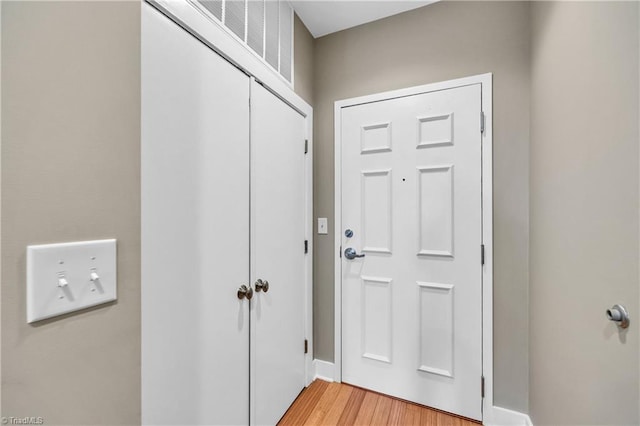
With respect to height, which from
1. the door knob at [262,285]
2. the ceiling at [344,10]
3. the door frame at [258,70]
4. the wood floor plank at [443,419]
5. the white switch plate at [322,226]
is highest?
the ceiling at [344,10]

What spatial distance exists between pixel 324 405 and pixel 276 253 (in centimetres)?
104

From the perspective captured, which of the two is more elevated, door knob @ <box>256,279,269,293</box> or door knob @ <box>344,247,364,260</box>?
door knob @ <box>344,247,364,260</box>

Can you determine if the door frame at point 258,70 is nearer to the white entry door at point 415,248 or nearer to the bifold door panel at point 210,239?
the bifold door panel at point 210,239

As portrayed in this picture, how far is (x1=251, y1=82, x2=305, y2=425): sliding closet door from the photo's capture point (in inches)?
52.9

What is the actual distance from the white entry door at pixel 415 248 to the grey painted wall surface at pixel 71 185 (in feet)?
4.43

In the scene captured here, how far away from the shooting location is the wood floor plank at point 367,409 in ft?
5.05

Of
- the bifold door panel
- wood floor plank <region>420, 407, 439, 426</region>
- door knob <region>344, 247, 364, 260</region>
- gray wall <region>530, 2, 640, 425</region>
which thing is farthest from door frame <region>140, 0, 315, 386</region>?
gray wall <region>530, 2, 640, 425</region>

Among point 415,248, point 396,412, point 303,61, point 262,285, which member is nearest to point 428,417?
point 396,412

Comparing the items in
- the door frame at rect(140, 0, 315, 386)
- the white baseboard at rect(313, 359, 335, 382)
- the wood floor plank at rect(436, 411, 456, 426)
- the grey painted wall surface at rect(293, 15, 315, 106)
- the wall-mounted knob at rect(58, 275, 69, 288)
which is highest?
the grey painted wall surface at rect(293, 15, 315, 106)

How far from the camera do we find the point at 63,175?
2.05 ft

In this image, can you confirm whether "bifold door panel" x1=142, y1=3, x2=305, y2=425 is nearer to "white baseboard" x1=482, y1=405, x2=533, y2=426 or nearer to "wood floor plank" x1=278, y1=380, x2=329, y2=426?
"wood floor plank" x1=278, y1=380, x2=329, y2=426

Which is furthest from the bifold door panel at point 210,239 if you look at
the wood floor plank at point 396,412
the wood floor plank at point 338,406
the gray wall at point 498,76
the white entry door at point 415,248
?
the gray wall at point 498,76

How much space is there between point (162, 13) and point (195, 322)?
3.59ft

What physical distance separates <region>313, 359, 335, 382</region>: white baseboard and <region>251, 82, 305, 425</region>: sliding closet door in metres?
0.19
